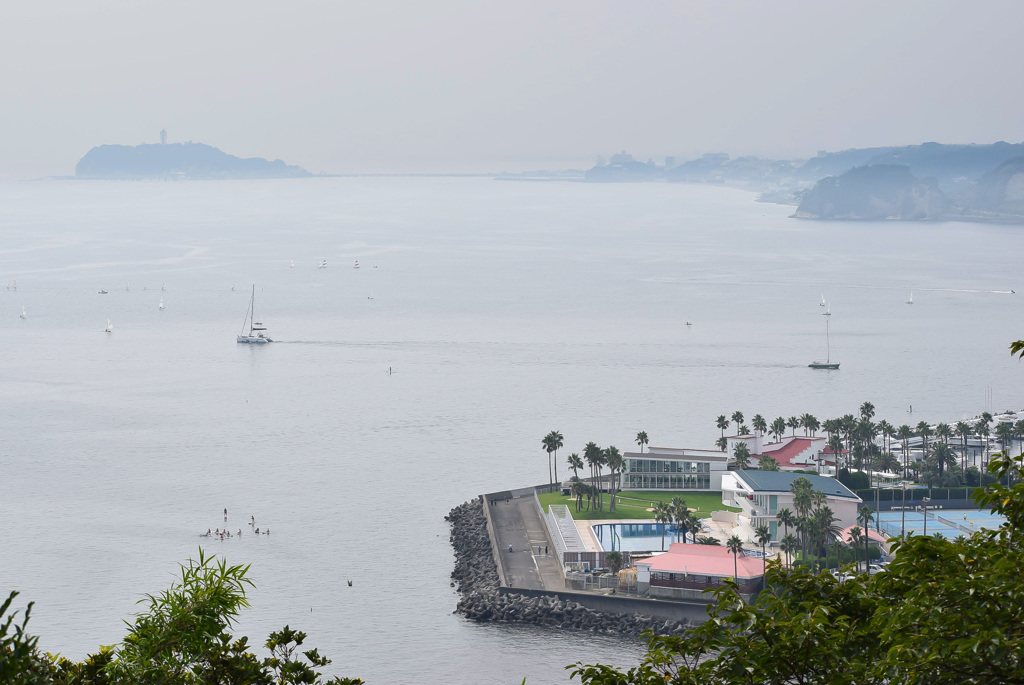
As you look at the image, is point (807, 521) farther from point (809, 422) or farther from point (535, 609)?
point (809, 422)

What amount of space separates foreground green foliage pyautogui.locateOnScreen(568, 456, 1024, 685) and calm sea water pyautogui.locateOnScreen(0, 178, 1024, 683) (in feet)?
49.4

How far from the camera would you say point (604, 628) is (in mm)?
22188

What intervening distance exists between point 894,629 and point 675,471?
25435 mm

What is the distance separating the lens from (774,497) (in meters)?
26.5

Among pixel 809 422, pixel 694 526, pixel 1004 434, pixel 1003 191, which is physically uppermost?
pixel 1003 191

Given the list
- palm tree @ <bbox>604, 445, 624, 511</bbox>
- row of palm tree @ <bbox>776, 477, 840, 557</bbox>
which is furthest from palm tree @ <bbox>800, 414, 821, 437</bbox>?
row of palm tree @ <bbox>776, 477, 840, 557</bbox>

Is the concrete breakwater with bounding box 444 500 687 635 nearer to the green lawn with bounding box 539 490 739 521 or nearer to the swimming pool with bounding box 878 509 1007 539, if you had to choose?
the green lawn with bounding box 539 490 739 521


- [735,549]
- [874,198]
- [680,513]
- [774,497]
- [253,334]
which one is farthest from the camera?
[874,198]

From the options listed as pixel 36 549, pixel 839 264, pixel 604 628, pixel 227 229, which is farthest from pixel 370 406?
pixel 227 229

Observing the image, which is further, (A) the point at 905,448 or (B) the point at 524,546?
(A) the point at 905,448

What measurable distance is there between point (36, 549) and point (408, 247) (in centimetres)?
8749

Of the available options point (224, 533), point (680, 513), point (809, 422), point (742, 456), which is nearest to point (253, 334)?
point (224, 533)

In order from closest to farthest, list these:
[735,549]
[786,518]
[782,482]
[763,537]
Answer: [735,549] < [763,537] < [786,518] < [782,482]

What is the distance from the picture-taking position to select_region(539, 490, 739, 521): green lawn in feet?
93.2
